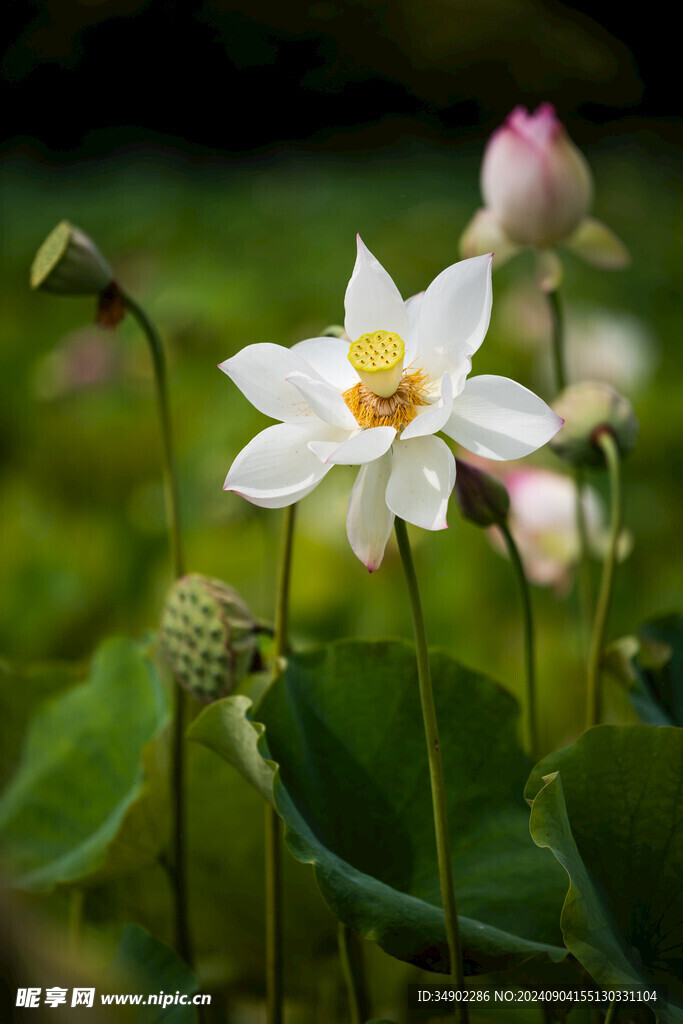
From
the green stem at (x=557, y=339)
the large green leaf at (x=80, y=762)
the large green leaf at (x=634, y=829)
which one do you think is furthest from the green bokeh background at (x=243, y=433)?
the green stem at (x=557, y=339)

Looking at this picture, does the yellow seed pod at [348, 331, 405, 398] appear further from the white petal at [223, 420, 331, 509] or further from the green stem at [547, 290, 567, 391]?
the green stem at [547, 290, 567, 391]

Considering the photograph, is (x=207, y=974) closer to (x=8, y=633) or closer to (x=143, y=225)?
(x=8, y=633)

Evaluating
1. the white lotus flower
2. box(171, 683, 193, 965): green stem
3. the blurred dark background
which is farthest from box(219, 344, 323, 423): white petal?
the blurred dark background

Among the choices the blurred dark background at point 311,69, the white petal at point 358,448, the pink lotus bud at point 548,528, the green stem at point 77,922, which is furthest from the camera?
the blurred dark background at point 311,69

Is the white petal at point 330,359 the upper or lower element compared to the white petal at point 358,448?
upper

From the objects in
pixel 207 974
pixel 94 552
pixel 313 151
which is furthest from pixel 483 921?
pixel 313 151

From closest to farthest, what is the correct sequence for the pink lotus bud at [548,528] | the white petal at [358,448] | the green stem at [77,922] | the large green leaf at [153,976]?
the white petal at [358,448] < the large green leaf at [153,976] < the green stem at [77,922] < the pink lotus bud at [548,528]

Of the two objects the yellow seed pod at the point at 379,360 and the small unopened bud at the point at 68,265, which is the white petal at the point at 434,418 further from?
the small unopened bud at the point at 68,265
